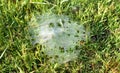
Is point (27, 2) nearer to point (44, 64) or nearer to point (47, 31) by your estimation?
point (47, 31)

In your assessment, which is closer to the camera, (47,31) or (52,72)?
(52,72)

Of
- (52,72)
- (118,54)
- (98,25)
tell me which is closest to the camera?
(52,72)

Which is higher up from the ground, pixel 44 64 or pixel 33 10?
pixel 33 10

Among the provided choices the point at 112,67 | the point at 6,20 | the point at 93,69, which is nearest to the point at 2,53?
the point at 6,20

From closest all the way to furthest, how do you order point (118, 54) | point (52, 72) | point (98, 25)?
point (52, 72) → point (118, 54) → point (98, 25)
